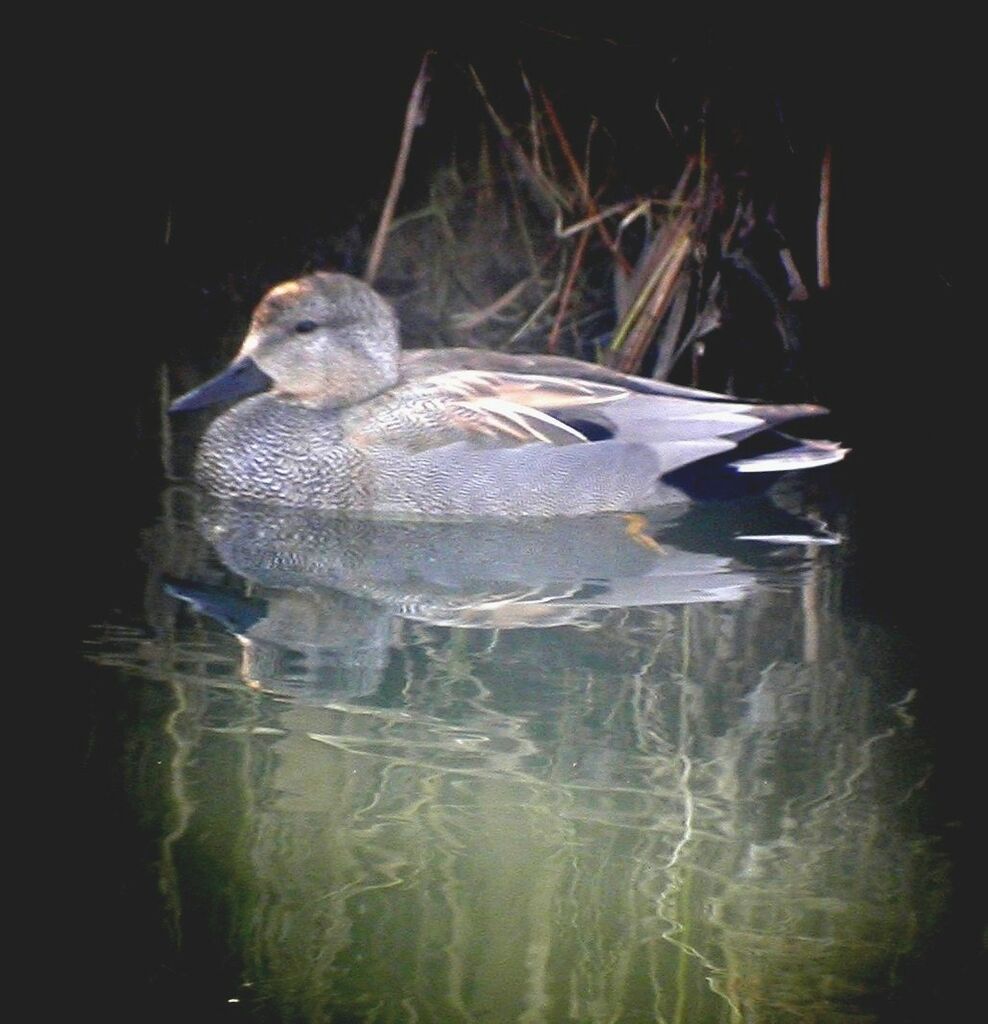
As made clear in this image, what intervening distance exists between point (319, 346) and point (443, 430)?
54 centimetres

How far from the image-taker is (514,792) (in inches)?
122

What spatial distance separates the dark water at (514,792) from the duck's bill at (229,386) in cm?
79

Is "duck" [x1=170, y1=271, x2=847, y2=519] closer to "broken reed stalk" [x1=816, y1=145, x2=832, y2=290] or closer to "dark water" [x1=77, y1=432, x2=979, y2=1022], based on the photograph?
"dark water" [x1=77, y1=432, x2=979, y2=1022]

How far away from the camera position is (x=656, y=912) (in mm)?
2719

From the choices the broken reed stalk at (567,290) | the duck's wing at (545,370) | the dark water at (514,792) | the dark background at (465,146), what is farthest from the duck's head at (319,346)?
the broken reed stalk at (567,290)

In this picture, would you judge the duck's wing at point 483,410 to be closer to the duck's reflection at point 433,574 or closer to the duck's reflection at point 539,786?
the duck's reflection at point 433,574

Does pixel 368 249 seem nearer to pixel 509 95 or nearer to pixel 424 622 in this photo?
pixel 509 95

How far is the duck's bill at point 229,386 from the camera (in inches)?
207

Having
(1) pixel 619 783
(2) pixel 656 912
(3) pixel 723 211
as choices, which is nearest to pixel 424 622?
(1) pixel 619 783

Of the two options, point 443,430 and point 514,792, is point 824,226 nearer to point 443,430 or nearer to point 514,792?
point 443,430

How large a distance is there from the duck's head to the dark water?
875 mm

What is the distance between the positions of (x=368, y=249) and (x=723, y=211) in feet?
4.76

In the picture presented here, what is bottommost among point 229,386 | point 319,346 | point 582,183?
point 229,386

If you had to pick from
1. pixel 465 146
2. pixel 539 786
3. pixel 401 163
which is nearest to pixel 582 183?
pixel 465 146
